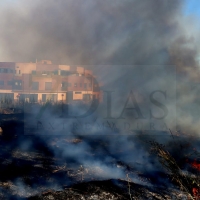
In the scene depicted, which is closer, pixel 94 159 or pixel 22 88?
pixel 94 159

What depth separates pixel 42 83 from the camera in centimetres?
2966

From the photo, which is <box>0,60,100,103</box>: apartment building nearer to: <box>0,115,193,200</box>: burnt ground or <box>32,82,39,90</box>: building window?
<box>32,82,39,90</box>: building window

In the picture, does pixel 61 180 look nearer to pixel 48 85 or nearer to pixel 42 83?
pixel 48 85

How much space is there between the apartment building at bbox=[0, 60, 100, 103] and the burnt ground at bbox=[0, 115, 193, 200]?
18.8 m

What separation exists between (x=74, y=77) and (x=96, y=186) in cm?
2430

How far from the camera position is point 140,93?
64.0 feet

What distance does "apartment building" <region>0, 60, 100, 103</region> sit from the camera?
28.7m

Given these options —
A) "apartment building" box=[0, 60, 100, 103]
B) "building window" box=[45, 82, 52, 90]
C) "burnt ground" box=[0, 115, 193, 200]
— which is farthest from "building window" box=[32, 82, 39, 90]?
"burnt ground" box=[0, 115, 193, 200]

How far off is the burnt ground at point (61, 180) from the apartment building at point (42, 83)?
18.8 m

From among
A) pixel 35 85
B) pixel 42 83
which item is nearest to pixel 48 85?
pixel 42 83

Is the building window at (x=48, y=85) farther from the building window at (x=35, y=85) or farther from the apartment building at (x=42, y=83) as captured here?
the building window at (x=35, y=85)

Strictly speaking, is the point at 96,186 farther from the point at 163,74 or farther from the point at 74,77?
the point at 74,77

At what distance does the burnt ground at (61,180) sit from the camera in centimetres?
570

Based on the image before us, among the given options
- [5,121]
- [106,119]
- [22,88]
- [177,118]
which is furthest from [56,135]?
[22,88]
